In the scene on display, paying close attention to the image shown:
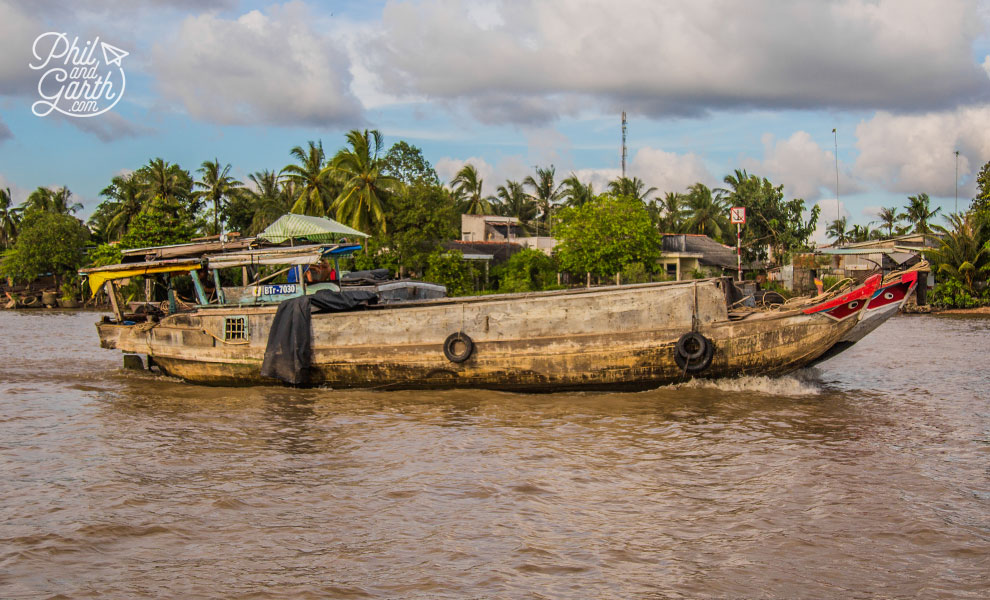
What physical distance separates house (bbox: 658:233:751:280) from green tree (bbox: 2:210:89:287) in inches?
1367

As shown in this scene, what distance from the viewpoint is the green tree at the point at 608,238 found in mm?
31719

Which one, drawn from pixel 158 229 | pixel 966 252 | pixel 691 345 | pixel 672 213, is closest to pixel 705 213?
pixel 672 213

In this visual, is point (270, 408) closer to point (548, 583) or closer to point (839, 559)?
point (548, 583)

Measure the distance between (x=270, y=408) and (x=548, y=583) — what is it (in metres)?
6.34

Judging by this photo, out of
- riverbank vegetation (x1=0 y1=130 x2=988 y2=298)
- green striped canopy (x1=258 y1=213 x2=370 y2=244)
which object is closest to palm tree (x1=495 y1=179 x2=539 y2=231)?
riverbank vegetation (x1=0 y1=130 x2=988 y2=298)

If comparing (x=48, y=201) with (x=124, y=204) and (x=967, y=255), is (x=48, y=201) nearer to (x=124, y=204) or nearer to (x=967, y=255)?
(x=124, y=204)

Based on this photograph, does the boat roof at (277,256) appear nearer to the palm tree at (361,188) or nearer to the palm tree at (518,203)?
the palm tree at (361,188)

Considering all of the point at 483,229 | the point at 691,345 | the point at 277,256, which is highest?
the point at 483,229

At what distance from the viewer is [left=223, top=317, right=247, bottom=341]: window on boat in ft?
35.9

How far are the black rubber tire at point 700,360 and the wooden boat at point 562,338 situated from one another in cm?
1

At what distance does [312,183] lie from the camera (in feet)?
111

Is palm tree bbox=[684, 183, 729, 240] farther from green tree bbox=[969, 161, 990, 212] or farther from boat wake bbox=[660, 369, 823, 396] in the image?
boat wake bbox=[660, 369, 823, 396]

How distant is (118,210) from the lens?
46875mm

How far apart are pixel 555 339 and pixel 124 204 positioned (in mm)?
42223
